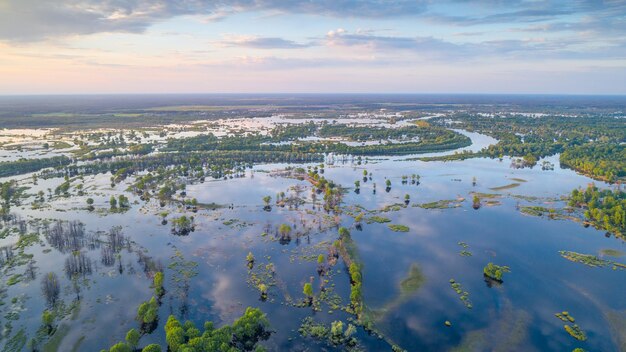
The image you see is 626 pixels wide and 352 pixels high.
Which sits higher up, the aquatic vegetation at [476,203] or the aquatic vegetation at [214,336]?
the aquatic vegetation at [476,203]

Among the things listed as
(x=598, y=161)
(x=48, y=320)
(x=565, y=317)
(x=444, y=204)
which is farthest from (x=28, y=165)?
(x=598, y=161)

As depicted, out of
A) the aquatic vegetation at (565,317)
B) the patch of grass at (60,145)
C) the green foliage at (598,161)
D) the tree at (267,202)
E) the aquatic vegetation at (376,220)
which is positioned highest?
the patch of grass at (60,145)

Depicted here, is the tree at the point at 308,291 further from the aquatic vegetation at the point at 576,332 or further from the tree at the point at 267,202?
the tree at the point at 267,202

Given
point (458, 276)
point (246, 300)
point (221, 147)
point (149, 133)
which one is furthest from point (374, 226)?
point (149, 133)

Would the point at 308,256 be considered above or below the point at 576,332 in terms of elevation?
above

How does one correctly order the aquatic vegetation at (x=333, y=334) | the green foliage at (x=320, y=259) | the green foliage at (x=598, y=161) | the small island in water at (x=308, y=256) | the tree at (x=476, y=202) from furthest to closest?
the green foliage at (x=598, y=161) < the tree at (x=476, y=202) < the green foliage at (x=320, y=259) < the small island in water at (x=308, y=256) < the aquatic vegetation at (x=333, y=334)

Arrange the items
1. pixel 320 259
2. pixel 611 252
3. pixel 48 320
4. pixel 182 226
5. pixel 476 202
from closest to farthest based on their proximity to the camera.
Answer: pixel 48 320 → pixel 320 259 → pixel 611 252 → pixel 182 226 → pixel 476 202

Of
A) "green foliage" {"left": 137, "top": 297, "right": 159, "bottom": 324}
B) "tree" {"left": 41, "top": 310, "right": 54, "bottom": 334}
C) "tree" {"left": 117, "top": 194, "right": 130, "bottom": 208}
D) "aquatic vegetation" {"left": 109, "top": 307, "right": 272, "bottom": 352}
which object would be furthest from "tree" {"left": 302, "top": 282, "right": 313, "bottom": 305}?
"tree" {"left": 117, "top": 194, "right": 130, "bottom": 208}

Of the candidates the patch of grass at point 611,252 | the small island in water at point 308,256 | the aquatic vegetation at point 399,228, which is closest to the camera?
the small island in water at point 308,256

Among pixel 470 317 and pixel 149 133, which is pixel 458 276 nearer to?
pixel 470 317

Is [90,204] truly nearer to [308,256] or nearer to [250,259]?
[250,259]

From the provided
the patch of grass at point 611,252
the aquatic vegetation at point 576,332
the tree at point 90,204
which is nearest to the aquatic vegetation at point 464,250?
the aquatic vegetation at point 576,332

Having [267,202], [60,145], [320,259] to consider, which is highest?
[60,145]
